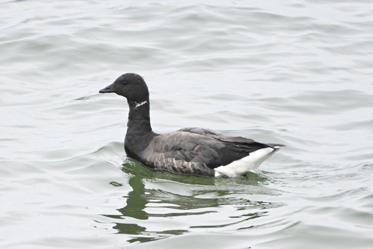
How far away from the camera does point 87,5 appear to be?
2208 centimetres

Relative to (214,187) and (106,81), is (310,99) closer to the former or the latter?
(106,81)

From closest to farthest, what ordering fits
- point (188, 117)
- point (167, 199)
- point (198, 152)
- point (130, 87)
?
point (167, 199) < point (198, 152) < point (130, 87) < point (188, 117)

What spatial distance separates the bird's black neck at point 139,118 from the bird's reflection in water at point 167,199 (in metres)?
0.51

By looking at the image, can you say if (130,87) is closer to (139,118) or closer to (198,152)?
(139,118)

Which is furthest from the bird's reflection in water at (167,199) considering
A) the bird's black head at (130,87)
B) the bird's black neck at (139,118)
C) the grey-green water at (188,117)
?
the bird's black head at (130,87)

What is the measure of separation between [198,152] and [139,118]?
133 centimetres

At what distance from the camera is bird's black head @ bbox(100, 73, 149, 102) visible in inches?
547

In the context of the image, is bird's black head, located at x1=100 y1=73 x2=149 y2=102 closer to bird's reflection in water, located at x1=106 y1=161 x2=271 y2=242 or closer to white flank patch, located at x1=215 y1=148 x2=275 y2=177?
→ bird's reflection in water, located at x1=106 y1=161 x2=271 y2=242

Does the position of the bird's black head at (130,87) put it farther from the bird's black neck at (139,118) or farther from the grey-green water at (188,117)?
the grey-green water at (188,117)

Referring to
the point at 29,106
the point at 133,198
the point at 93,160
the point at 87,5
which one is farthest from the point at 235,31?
the point at 133,198

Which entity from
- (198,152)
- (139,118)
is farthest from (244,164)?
(139,118)

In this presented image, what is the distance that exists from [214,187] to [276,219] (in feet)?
6.06

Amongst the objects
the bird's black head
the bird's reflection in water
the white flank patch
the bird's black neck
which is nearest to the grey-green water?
the bird's reflection in water

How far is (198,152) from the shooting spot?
1303 centimetres
